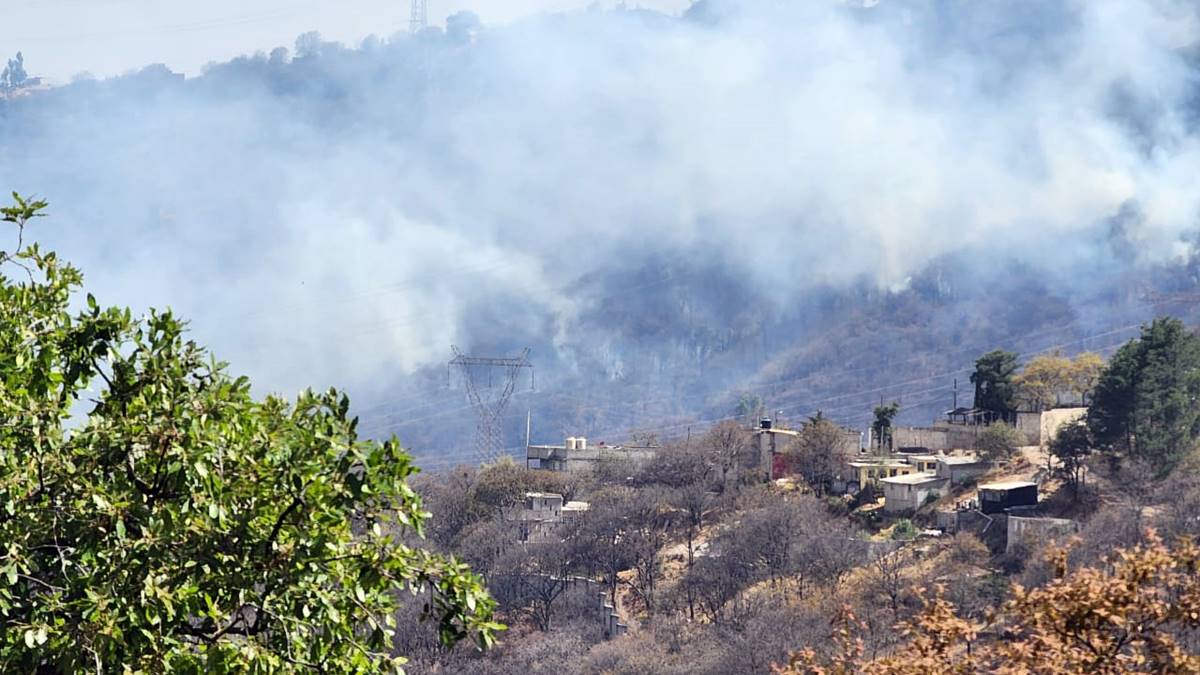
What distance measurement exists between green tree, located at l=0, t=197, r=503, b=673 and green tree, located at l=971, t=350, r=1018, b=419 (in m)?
79.3

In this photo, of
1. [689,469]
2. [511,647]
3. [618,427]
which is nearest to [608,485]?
[689,469]

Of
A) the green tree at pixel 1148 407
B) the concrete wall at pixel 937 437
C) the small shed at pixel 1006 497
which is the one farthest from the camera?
the concrete wall at pixel 937 437

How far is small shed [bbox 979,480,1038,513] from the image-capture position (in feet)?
220

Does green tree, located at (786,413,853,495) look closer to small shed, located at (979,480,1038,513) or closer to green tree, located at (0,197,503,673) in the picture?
small shed, located at (979,480,1038,513)

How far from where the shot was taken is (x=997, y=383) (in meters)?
87.8

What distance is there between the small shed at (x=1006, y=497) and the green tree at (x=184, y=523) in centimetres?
5903

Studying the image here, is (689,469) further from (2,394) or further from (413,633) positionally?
(2,394)

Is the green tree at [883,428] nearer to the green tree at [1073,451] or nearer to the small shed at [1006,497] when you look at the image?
the green tree at [1073,451]

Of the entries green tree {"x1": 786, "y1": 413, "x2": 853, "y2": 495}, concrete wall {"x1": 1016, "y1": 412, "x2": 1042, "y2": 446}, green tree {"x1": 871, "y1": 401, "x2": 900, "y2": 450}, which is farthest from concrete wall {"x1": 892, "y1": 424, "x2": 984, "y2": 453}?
green tree {"x1": 786, "y1": 413, "x2": 853, "y2": 495}

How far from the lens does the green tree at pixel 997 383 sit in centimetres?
8712

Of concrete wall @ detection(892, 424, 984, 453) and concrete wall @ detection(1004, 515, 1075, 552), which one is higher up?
concrete wall @ detection(892, 424, 984, 453)

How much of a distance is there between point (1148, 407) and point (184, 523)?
64.9 metres

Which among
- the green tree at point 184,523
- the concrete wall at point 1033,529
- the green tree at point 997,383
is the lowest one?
the concrete wall at point 1033,529

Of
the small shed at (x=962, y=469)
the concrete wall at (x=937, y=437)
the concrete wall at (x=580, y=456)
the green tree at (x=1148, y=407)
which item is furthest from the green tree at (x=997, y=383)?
the concrete wall at (x=580, y=456)
